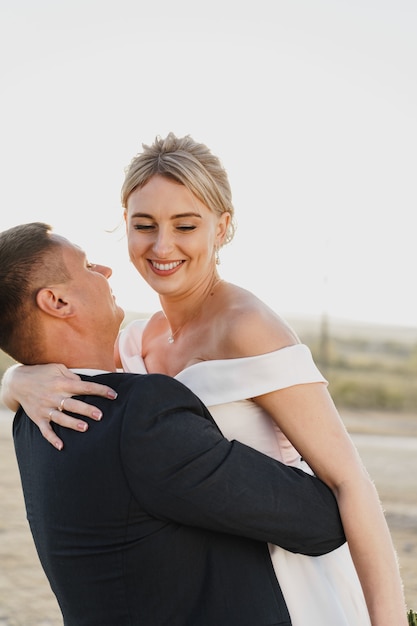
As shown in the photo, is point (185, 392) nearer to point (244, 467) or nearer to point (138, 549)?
point (244, 467)

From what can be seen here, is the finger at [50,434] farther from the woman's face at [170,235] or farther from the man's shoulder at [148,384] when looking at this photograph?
the woman's face at [170,235]

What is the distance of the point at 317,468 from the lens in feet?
8.90

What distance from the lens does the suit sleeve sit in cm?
234

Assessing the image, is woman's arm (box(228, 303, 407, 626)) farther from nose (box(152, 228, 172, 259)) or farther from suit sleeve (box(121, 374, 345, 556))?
nose (box(152, 228, 172, 259))

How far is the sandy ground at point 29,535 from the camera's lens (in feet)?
27.4

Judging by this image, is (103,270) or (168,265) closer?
(103,270)

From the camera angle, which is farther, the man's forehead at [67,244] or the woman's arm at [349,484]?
the man's forehead at [67,244]

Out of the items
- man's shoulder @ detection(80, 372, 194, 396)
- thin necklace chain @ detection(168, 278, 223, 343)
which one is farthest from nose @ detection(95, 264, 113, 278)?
thin necklace chain @ detection(168, 278, 223, 343)

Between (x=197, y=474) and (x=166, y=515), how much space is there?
15 cm

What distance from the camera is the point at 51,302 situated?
271cm

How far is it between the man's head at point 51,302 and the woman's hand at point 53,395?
0.08 m

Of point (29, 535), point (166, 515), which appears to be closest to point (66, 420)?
point (166, 515)

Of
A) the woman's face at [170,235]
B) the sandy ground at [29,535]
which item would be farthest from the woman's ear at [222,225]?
the sandy ground at [29,535]

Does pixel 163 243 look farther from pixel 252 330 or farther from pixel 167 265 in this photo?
pixel 252 330
